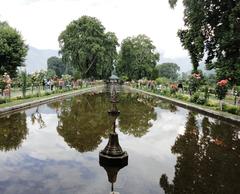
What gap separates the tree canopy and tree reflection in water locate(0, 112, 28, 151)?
12.8 metres

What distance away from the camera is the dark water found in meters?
6.49

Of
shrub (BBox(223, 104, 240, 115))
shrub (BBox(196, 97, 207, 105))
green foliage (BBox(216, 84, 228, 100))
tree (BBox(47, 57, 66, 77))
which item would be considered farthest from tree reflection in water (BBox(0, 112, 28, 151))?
tree (BBox(47, 57, 66, 77))

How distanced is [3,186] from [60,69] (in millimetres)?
166698

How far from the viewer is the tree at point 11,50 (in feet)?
148

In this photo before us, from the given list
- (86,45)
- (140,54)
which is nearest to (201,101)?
(86,45)

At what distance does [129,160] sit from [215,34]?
56.1 ft

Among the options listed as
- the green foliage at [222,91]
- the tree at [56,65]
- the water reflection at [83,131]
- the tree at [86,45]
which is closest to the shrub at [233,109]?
the green foliage at [222,91]

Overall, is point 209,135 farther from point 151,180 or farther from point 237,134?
point 151,180

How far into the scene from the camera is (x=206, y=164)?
826cm

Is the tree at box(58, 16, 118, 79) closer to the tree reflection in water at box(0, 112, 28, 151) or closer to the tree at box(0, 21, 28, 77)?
the tree at box(0, 21, 28, 77)

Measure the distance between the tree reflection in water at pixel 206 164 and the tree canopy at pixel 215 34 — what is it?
925cm

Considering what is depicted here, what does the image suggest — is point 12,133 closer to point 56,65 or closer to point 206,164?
point 206,164

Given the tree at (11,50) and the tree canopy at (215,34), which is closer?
the tree canopy at (215,34)

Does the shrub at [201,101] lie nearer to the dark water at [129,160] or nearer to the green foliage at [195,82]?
the green foliage at [195,82]
